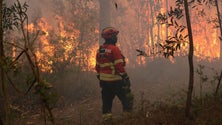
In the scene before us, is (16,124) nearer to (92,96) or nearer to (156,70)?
(92,96)

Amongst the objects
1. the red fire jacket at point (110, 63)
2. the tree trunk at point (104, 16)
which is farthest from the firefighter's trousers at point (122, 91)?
the tree trunk at point (104, 16)

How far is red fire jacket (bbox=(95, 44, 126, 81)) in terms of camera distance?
316 inches

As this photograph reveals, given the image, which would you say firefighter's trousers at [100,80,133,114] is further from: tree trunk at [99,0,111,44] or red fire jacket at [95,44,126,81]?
tree trunk at [99,0,111,44]

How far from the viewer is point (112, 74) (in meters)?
8.16

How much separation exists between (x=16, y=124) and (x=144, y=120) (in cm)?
355

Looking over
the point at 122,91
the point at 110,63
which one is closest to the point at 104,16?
the point at 110,63

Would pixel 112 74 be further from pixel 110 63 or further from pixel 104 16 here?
pixel 104 16

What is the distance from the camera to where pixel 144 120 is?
242 inches

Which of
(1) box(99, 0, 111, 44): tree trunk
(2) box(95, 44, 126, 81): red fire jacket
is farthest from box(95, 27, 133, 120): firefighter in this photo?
(1) box(99, 0, 111, 44): tree trunk

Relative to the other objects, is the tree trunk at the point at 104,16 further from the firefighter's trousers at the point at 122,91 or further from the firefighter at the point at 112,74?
the firefighter's trousers at the point at 122,91

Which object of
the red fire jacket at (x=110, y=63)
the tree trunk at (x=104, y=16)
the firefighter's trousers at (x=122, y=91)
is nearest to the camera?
the red fire jacket at (x=110, y=63)

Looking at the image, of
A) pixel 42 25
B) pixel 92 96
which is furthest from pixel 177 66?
pixel 42 25

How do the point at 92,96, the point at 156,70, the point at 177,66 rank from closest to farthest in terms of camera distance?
the point at 92,96, the point at 156,70, the point at 177,66

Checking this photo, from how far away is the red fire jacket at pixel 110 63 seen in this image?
8.02m
